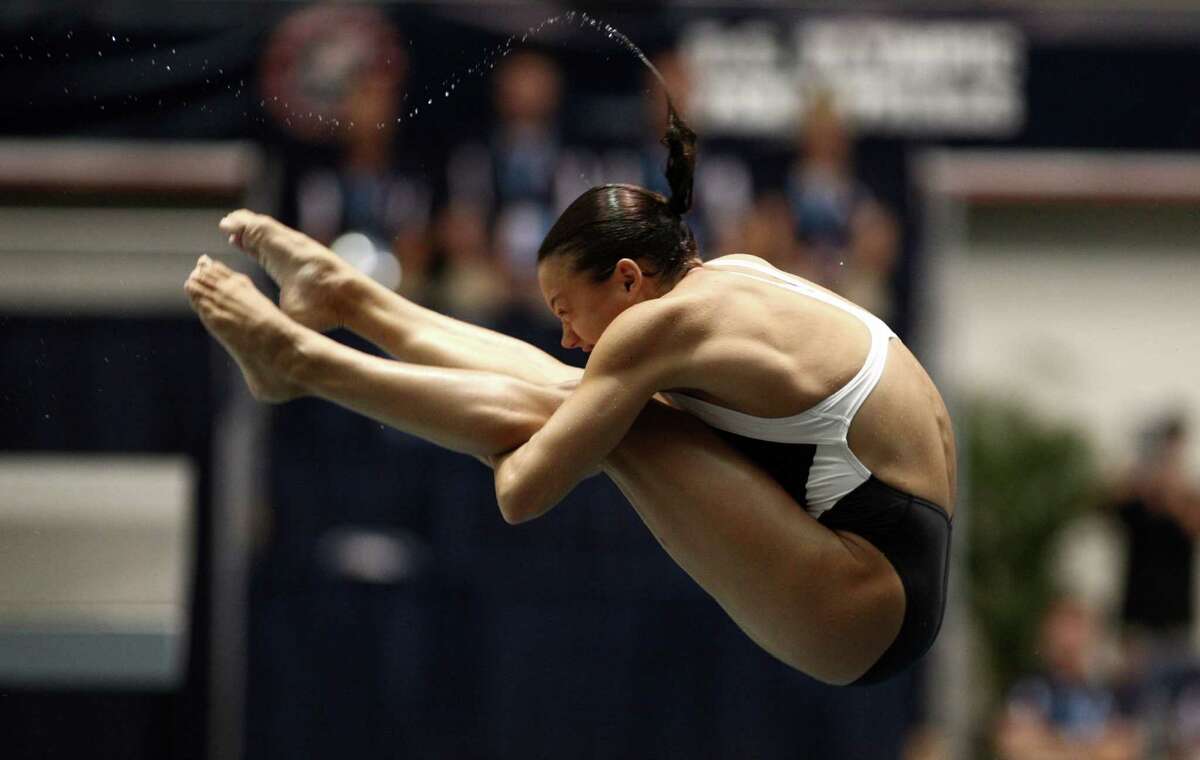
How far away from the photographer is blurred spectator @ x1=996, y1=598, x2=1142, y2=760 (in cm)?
546

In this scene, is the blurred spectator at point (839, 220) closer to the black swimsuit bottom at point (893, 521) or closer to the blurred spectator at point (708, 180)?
the blurred spectator at point (708, 180)

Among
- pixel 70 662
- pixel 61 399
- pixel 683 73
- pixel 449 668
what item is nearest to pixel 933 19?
pixel 683 73

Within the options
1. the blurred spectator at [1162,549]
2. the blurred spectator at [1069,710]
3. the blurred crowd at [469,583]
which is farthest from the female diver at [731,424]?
the blurred spectator at [1162,549]

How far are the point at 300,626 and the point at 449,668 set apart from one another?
1.72 feet

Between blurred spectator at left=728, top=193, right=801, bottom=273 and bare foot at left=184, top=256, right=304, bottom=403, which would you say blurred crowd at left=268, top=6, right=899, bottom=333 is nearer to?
blurred spectator at left=728, top=193, right=801, bottom=273

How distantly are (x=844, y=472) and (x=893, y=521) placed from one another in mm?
123

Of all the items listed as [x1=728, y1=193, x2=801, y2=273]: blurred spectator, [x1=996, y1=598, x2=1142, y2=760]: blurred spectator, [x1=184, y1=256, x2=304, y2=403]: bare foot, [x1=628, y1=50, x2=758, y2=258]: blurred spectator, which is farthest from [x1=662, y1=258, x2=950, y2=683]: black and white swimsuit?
[x1=996, y1=598, x2=1142, y2=760]: blurred spectator

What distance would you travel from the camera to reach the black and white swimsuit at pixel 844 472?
2549 millimetres

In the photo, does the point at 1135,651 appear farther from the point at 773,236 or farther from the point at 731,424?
the point at 731,424

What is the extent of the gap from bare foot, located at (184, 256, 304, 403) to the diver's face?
51 cm

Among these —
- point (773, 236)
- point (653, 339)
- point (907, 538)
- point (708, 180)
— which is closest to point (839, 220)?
point (773, 236)

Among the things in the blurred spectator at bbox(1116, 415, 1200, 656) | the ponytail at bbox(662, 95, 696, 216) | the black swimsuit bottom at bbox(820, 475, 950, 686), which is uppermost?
the ponytail at bbox(662, 95, 696, 216)

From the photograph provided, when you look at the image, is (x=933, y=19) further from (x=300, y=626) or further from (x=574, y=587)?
(x=300, y=626)

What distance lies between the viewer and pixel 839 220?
17.9 ft
